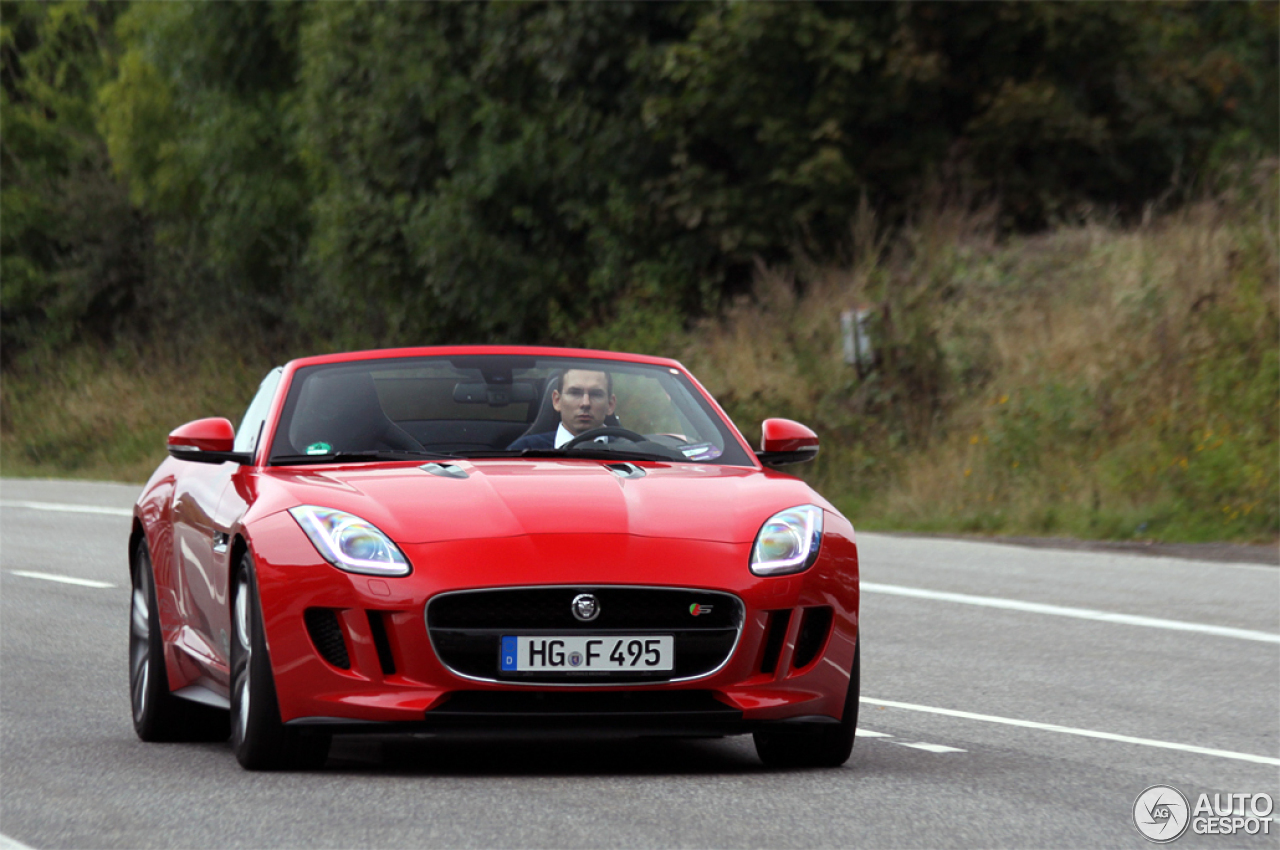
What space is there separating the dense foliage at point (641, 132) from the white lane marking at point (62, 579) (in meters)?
12.8

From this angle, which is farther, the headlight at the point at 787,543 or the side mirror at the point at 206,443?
the side mirror at the point at 206,443

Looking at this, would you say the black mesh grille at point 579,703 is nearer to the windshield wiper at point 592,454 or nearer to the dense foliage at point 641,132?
the windshield wiper at point 592,454

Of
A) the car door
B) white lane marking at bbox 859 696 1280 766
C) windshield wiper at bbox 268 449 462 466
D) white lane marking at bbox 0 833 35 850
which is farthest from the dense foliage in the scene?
white lane marking at bbox 0 833 35 850

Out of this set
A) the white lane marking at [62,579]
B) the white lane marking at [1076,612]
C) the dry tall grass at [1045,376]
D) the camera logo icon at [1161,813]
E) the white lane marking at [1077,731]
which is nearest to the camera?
the camera logo icon at [1161,813]

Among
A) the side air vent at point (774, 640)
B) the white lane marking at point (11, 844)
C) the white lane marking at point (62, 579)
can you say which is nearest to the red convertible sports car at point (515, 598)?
the side air vent at point (774, 640)

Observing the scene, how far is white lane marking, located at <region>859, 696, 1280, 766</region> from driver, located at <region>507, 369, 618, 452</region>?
2036 mm

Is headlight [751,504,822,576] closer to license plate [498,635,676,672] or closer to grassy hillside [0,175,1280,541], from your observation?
license plate [498,635,676,672]

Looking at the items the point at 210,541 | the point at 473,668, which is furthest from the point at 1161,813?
the point at 210,541

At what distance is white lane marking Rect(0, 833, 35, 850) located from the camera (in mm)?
5664

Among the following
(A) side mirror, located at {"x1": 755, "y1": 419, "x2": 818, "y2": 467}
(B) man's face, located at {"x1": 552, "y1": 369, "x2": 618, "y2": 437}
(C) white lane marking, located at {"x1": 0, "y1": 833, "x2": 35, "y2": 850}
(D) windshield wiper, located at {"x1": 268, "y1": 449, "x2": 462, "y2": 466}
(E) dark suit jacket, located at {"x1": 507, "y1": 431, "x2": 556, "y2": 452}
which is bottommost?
(C) white lane marking, located at {"x1": 0, "y1": 833, "x2": 35, "y2": 850}

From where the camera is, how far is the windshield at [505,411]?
7441 millimetres

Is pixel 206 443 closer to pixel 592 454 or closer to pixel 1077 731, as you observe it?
pixel 592 454

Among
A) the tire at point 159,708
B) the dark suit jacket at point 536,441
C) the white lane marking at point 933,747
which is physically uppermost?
the dark suit jacket at point 536,441

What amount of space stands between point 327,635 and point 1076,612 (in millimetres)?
7315
